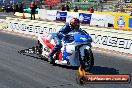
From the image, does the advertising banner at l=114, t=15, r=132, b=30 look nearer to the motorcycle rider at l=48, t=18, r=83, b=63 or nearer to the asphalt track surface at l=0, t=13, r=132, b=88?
the asphalt track surface at l=0, t=13, r=132, b=88

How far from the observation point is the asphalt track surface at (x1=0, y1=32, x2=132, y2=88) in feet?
31.6

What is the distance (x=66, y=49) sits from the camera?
1168cm

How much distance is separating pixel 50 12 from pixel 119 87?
3073cm

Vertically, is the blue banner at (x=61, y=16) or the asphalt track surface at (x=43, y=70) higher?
the asphalt track surface at (x=43, y=70)

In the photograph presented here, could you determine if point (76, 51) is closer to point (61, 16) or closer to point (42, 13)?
point (61, 16)

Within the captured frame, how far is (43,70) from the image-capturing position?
1160 cm

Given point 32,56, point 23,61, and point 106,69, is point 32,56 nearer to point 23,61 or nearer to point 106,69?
point 23,61

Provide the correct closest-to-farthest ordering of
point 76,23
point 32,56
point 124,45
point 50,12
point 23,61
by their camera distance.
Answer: point 76,23, point 23,61, point 32,56, point 124,45, point 50,12

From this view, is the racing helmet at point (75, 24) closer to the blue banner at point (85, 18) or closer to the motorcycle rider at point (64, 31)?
the motorcycle rider at point (64, 31)

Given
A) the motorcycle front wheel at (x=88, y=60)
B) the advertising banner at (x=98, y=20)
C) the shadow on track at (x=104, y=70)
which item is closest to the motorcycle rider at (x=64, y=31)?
the motorcycle front wheel at (x=88, y=60)

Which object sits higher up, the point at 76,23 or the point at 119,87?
the point at 76,23

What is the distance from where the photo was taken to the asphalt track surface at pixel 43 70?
9625 mm

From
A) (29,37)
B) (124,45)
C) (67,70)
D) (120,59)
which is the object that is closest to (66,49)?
(67,70)

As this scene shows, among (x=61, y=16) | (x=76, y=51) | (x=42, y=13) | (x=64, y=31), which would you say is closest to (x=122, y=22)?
(x=61, y=16)
